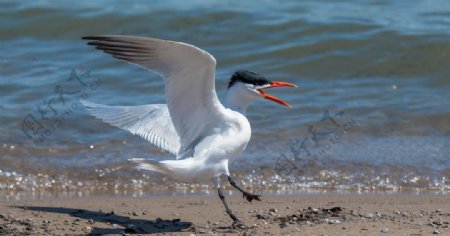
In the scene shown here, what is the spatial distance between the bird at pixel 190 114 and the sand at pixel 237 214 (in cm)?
24

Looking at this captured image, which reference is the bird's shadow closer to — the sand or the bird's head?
the sand

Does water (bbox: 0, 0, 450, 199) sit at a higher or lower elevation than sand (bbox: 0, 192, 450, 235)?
higher

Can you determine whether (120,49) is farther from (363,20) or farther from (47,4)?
(47,4)

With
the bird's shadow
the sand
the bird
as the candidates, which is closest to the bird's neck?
the bird

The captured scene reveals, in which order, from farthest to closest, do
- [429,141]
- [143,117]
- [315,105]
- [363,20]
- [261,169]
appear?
[363,20]
[315,105]
[429,141]
[261,169]
[143,117]

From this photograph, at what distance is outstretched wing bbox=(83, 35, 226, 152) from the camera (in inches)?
241

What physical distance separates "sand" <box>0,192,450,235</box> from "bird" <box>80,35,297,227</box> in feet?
0.80

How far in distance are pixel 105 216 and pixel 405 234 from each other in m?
2.13

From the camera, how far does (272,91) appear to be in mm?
10586

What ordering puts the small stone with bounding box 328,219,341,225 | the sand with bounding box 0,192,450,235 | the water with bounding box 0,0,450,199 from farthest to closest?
the water with bounding box 0,0,450,199 < the small stone with bounding box 328,219,341,225 < the sand with bounding box 0,192,450,235

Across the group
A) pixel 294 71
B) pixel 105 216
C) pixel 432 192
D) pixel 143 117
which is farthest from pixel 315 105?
pixel 105 216

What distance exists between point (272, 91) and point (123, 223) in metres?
4.46

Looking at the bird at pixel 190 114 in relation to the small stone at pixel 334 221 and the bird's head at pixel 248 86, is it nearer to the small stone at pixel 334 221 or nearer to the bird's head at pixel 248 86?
the bird's head at pixel 248 86

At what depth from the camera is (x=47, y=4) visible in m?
14.5
